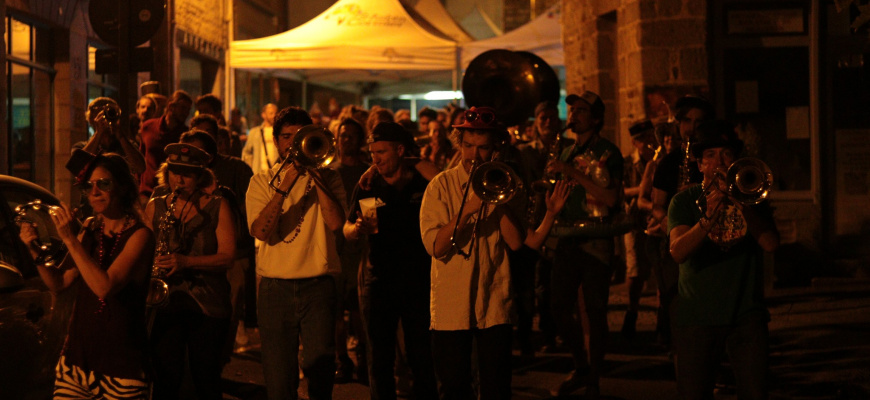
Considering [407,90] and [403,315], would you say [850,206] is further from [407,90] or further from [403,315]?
[407,90]

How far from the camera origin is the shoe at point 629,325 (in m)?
10.6

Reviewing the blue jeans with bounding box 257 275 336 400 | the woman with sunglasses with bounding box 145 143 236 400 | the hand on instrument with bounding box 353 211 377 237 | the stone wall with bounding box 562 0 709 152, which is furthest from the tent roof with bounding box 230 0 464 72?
the blue jeans with bounding box 257 275 336 400

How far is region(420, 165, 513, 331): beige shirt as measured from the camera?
20.5 ft

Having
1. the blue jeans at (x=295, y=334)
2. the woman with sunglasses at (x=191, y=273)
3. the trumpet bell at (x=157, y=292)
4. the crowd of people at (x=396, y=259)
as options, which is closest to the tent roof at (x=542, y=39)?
the crowd of people at (x=396, y=259)

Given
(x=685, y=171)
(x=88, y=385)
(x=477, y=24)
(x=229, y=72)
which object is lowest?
(x=88, y=385)

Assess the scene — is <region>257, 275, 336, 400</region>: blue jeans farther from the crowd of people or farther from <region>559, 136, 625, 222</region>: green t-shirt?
<region>559, 136, 625, 222</region>: green t-shirt

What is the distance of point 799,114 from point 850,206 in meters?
1.22

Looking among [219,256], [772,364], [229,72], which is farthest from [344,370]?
[229,72]

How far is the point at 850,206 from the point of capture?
1421 centimetres

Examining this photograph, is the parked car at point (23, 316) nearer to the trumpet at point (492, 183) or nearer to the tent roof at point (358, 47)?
the trumpet at point (492, 183)

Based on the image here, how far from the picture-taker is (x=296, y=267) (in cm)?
660

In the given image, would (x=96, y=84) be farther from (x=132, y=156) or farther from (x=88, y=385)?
(x=88, y=385)

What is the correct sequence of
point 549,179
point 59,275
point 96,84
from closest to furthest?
point 59,275 < point 549,179 < point 96,84

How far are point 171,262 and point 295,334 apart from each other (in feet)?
Result: 2.58
